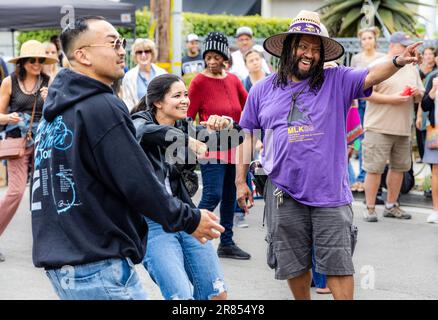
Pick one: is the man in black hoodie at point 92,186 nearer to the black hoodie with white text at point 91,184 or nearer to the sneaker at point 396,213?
the black hoodie with white text at point 91,184

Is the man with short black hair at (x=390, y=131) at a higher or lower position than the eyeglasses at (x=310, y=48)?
lower

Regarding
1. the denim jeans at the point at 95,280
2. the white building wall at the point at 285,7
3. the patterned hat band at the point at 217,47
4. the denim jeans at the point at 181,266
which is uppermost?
the white building wall at the point at 285,7

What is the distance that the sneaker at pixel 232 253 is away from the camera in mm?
7047

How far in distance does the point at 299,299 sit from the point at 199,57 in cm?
858

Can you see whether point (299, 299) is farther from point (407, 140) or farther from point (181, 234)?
point (407, 140)

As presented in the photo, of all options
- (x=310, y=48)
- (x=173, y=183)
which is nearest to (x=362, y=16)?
(x=310, y=48)

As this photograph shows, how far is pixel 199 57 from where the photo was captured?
13.0 metres

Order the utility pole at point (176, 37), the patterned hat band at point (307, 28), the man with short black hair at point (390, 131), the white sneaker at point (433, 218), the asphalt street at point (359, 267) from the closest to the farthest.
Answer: the patterned hat band at point (307, 28) < the asphalt street at point (359, 267) < the man with short black hair at point (390, 131) < the white sneaker at point (433, 218) < the utility pole at point (176, 37)

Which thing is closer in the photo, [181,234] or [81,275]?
[81,275]

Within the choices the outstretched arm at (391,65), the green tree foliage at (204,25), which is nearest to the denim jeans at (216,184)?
the outstretched arm at (391,65)

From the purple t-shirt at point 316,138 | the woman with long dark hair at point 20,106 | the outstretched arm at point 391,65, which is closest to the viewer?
the outstretched arm at point 391,65

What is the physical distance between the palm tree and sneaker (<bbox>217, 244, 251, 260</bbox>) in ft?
41.4

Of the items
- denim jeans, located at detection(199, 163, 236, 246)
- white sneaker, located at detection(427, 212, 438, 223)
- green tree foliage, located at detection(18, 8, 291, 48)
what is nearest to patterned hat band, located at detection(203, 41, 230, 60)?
denim jeans, located at detection(199, 163, 236, 246)
